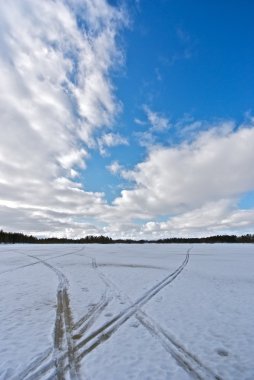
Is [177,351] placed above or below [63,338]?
below

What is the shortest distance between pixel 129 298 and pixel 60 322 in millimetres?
3696

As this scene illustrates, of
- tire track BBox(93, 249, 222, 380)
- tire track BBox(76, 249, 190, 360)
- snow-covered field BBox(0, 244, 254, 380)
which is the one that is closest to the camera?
tire track BBox(93, 249, 222, 380)

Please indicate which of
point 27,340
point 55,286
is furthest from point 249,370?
point 55,286

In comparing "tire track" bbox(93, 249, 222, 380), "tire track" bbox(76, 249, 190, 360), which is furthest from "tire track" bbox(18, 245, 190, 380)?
"tire track" bbox(93, 249, 222, 380)

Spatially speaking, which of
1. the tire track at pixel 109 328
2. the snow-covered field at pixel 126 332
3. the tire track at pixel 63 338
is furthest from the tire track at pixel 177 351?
the tire track at pixel 63 338

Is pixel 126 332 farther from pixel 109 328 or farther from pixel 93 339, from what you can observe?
pixel 93 339

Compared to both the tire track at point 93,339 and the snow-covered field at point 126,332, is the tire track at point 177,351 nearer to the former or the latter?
the snow-covered field at point 126,332

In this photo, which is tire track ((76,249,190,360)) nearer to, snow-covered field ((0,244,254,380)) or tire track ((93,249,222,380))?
snow-covered field ((0,244,254,380))

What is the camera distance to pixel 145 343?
6.99 metres

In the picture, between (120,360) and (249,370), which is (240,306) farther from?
(120,360)

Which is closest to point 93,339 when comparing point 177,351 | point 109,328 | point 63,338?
point 63,338

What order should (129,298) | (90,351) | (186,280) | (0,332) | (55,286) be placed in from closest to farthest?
1. (90,351)
2. (0,332)
3. (129,298)
4. (55,286)
5. (186,280)

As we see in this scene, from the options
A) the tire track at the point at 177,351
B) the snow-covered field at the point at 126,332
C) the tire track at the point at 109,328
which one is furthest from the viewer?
the tire track at the point at 109,328

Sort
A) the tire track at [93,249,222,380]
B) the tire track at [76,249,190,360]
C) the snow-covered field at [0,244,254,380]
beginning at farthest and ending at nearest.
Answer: the tire track at [76,249,190,360], the snow-covered field at [0,244,254,380], the tire track at [93,249,222,380]
